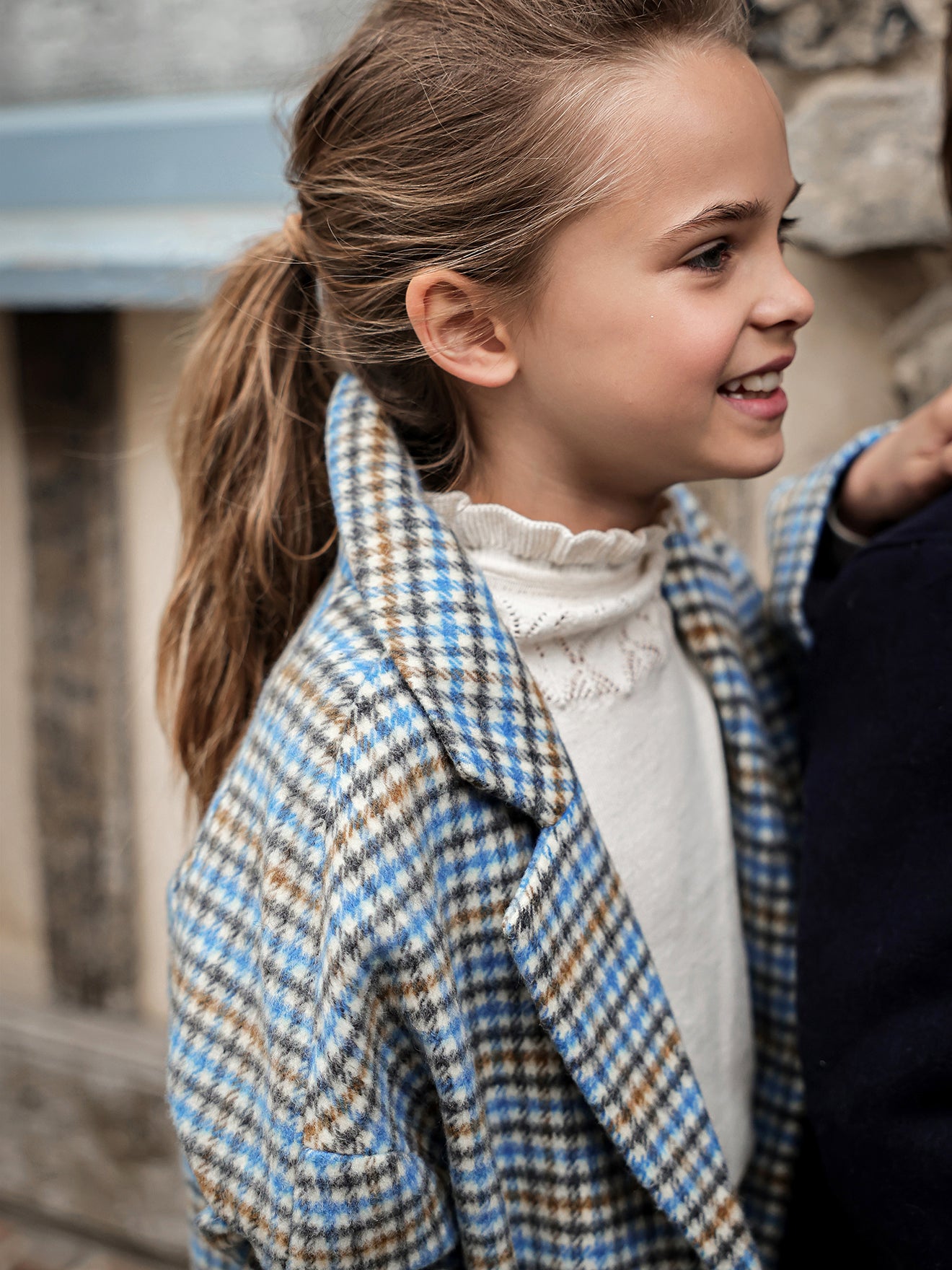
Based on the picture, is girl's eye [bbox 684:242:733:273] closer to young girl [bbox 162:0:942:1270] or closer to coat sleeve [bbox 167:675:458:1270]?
young girl [bbox 162:0:942:1270]

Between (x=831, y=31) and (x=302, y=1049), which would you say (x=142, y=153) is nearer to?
(x=831, y=31)

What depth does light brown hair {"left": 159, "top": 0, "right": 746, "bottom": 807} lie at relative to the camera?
857mm

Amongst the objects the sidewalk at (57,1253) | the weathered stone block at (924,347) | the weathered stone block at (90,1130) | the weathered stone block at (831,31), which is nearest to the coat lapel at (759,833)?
the weathered stone block at (924,347)

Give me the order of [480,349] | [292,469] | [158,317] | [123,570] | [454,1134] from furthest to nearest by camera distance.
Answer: [123,570] < [158,317] < [292,469] < [480,349] < [454,1134]

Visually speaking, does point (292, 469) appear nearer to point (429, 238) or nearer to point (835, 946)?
point (429, 238)

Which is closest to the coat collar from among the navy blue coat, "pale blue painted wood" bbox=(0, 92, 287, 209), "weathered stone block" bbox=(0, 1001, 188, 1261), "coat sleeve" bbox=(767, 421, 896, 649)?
the navy blue coat

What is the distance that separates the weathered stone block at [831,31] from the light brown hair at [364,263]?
1.41 ft

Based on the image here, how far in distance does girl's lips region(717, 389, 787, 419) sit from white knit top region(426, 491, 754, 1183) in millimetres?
136

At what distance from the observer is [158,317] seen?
193 cm

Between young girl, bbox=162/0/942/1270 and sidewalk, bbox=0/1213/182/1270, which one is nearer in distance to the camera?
young girl, bbox=162/0/942/1270

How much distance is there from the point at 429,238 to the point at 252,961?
0.56 m

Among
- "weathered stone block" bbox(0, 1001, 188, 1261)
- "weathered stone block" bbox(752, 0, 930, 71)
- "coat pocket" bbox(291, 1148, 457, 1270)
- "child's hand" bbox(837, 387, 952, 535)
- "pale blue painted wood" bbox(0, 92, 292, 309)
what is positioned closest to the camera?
"coat pocket" bbox(291, 1148, 457, 1270)

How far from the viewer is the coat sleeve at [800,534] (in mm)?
1107

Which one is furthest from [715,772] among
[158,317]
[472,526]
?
[158,317]
